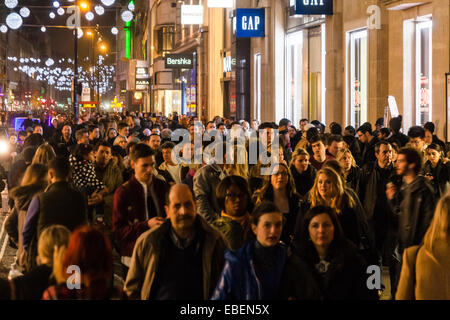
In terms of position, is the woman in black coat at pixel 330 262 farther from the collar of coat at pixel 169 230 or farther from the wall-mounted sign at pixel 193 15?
the wall-mounted sign at pixel 193 15

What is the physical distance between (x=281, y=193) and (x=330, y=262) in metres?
3.11

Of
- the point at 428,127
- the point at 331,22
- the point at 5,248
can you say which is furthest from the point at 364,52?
the point at 5,248

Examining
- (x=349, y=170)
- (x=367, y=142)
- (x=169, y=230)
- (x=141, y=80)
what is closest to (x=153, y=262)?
(x=169, y=230)

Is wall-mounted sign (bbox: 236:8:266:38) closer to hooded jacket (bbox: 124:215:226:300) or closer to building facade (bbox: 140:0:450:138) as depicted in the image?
building facade (bbox: 140:0:450:138)

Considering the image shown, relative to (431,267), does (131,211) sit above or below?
above

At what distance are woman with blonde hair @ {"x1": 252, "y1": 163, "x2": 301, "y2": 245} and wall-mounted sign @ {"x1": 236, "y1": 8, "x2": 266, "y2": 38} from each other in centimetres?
2586

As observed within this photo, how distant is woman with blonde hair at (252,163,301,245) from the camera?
8.79m

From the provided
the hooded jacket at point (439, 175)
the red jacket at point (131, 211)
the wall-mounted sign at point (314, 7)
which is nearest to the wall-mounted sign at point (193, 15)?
the wall-mounted sign at point (314, 7)

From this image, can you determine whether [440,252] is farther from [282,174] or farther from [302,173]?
[302,173]

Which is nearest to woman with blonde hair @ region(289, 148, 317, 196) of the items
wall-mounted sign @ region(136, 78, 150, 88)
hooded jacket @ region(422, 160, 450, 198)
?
hooded jacket @ region(422, 160, 450, 198)

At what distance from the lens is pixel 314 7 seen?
83.0 feet

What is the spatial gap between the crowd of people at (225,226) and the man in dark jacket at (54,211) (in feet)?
0.03

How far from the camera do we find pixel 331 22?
25719 mm

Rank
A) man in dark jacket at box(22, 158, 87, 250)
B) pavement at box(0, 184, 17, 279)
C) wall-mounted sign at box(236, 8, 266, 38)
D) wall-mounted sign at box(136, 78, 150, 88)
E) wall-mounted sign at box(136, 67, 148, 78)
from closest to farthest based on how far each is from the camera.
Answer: man in dark jacket at box(22, 158, 87, 250) < pavement at box(0, 184, 17, 279) < wall-mounted sign at box(236, 8, 266, 38) < wall-mounted sign at box(136, 78, 150, 88) < wall-mounted sign at box(136, 67, 148, 78)
